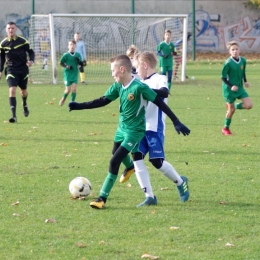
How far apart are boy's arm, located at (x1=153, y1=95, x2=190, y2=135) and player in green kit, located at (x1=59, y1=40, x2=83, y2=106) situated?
9.57m

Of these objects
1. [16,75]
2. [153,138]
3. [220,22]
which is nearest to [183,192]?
[153,138]

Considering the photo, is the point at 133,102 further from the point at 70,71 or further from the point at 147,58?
the point at 70,71

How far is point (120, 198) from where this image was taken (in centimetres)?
704

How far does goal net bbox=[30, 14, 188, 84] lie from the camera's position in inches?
942

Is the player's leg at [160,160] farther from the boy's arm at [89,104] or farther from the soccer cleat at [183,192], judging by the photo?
the boy's arm at [89,104]

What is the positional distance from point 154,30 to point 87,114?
1171 cm

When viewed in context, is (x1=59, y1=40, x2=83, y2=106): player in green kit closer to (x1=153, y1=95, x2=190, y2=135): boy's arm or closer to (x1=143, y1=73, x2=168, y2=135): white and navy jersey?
(x1=143, y1=73, x2=168, y2=135): white and navy jersey

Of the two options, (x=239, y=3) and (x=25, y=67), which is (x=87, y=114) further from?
(x=239, y=3)

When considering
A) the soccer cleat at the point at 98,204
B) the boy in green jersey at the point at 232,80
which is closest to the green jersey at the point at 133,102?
the soccer cleat at the point at 98,204

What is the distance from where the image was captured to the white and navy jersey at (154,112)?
270 inches

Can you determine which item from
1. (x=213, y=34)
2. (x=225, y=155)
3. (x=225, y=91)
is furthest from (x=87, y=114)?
(x=213, y=34)

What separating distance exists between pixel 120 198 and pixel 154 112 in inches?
40.6

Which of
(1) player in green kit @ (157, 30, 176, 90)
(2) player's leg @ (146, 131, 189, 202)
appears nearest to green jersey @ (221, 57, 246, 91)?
(2) player's leg @ (146, 131, 189, 202)

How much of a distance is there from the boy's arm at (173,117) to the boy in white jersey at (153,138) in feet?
1.00
